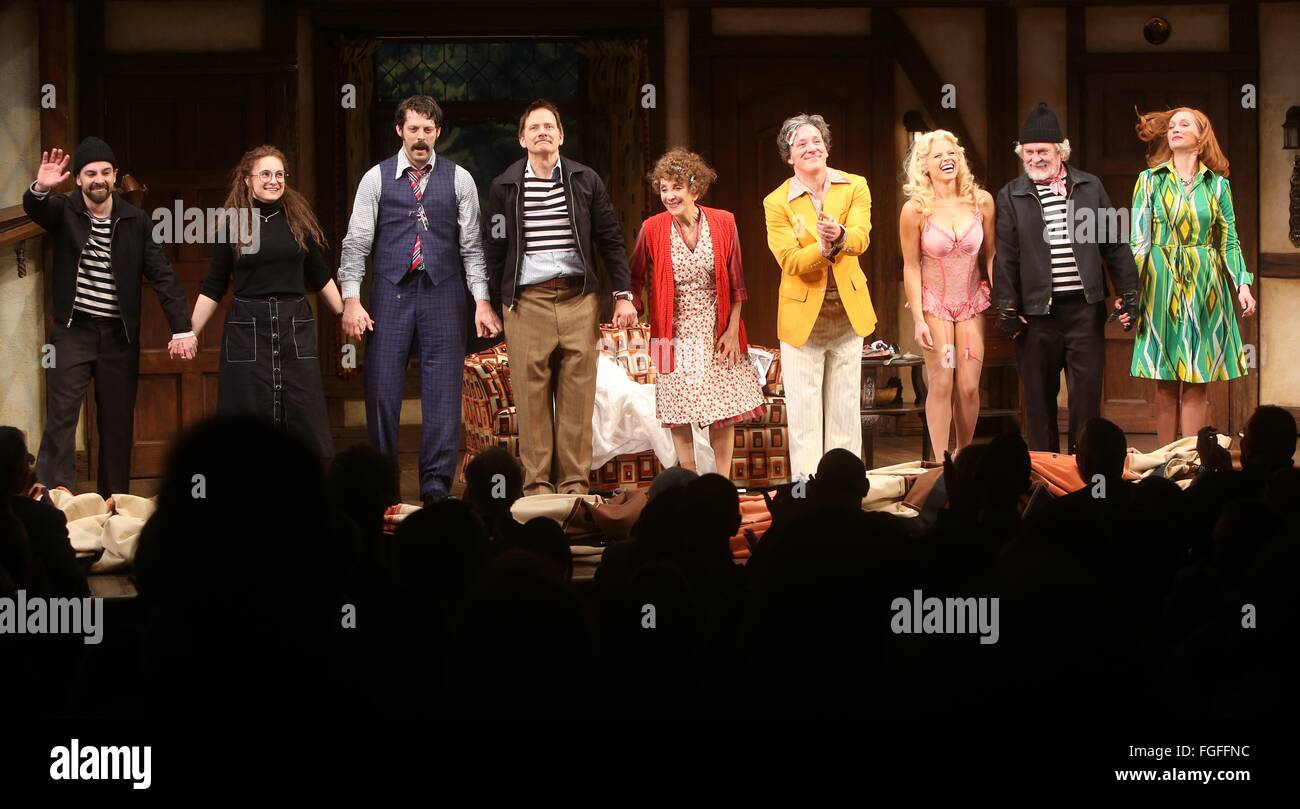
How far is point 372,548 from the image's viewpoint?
3521mm

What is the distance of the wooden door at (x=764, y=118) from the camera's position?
33.2 ft

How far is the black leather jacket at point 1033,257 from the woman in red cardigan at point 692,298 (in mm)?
1134

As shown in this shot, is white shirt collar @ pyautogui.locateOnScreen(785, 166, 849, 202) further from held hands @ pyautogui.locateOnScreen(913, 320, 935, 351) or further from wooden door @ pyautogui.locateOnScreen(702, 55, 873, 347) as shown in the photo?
wooden door @ pyautogui.locateOnScreen(702, 55, 873, 347)

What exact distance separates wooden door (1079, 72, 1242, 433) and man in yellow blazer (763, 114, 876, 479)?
3761mm

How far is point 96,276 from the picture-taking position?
21.7 feet

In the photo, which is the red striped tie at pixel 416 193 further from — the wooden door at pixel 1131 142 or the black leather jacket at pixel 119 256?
the wooden door at pixel 1131 142

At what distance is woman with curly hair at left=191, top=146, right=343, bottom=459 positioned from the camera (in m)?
6.52

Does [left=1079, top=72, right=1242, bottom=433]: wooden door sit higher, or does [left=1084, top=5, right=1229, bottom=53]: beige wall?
[left=1084, top=5, right=1229, bottom=53]: beige wall

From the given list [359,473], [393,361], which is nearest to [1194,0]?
[393,361]

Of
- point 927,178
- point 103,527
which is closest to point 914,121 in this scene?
point 927,178

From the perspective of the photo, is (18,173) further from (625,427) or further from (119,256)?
(625,427)

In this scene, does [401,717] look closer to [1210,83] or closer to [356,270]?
[356,270]

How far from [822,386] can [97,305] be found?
300 centimetres

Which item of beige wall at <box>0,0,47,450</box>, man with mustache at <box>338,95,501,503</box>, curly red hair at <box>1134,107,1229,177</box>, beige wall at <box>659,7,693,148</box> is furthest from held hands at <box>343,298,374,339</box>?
beige wall at <box>659,7,693,148</box>
